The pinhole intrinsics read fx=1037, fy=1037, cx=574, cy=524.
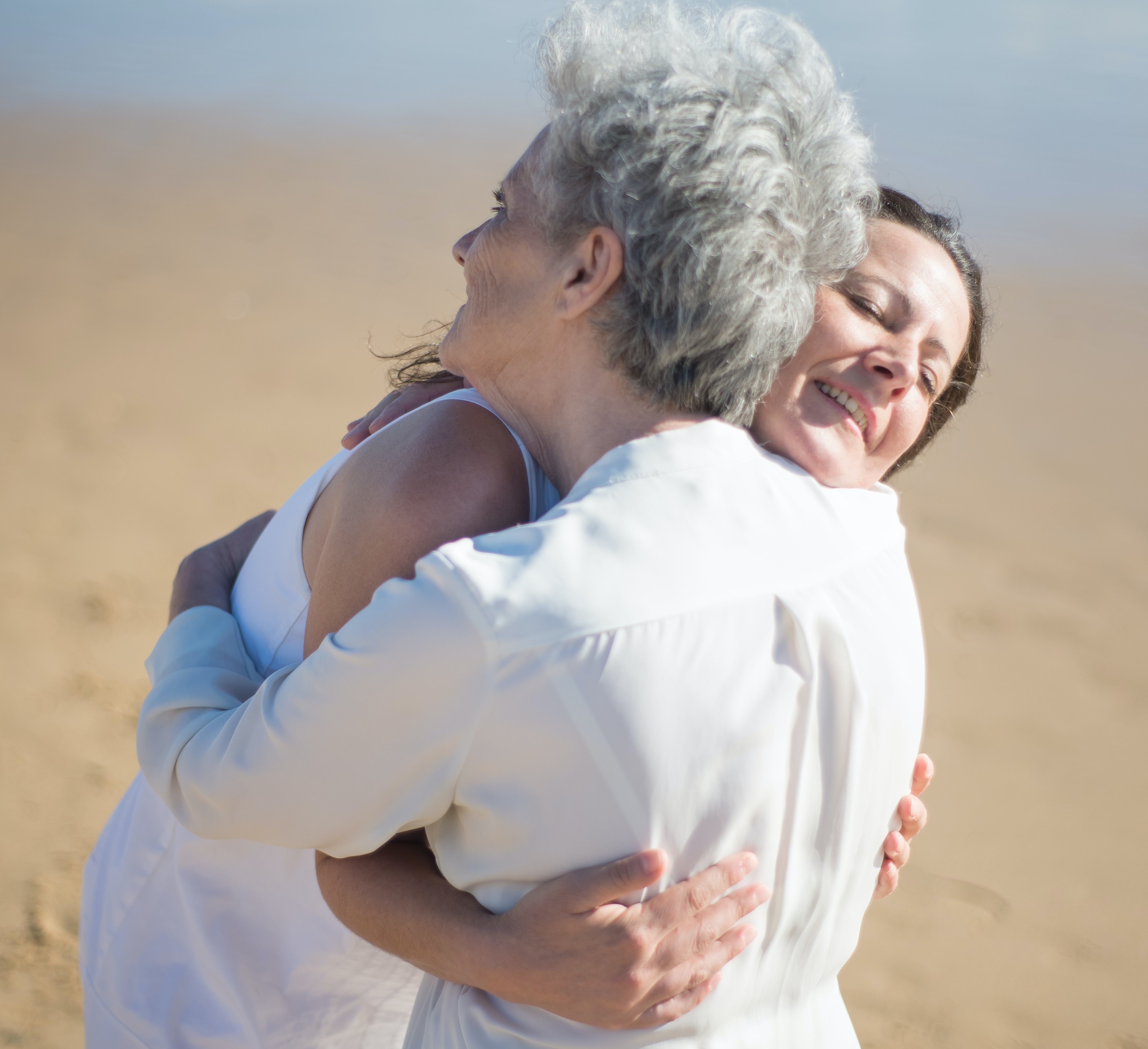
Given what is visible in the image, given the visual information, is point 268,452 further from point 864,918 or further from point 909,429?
point 909,429

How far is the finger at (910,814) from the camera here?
1.49 metres

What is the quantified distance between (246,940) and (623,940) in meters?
0.86

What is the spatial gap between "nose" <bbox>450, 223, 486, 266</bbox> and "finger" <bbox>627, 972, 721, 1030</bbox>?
109 cm

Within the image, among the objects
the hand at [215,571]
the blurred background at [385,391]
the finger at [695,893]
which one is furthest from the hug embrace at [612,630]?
the blurred background at [385,391]

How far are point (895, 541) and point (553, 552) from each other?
2.01 ft

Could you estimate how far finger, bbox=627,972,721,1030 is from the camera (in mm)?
1249

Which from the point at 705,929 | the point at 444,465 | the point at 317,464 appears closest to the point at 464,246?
the point at 444,465

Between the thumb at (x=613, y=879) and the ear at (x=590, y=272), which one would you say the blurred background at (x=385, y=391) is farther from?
the thumb at (x=613, y=879)

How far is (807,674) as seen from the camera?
1210 millimetres

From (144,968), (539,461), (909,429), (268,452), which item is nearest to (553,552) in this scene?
(539,461)

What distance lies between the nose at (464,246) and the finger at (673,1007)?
1095 millimetres

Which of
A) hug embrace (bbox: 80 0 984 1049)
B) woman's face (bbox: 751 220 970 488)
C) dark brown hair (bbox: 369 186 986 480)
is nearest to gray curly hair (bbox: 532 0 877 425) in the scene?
hug embrace (bbox: 80 0 984 1049)

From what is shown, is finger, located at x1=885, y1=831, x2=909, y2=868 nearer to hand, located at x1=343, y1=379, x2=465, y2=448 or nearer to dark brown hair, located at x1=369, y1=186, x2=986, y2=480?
dark brown hair, located at x1=369, y1=186, x2=986, y2=480

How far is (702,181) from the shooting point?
1.29 meters
